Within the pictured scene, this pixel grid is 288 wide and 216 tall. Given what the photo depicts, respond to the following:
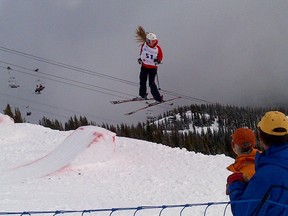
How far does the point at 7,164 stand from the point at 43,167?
5.06 ft

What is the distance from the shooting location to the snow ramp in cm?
1209

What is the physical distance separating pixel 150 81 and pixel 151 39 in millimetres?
1430

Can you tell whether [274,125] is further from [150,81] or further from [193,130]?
[193,130]

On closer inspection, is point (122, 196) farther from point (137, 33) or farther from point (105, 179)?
point (137, 33)

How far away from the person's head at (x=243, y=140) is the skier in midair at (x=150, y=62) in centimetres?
915

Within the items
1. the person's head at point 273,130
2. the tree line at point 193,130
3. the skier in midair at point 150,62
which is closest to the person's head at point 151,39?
the skier in midair at point 150,62

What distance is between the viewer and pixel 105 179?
40.2ft

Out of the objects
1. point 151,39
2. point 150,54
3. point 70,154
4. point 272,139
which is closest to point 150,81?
point 150,54

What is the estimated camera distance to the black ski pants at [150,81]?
13.0 metres

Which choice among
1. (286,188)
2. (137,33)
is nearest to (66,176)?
(137,33)

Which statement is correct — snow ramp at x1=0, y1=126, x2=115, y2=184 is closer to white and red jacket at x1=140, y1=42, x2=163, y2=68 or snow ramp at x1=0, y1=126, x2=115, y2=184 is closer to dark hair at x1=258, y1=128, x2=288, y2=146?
white and red jacket at x1=140, y1=42, x2=163, y2=68

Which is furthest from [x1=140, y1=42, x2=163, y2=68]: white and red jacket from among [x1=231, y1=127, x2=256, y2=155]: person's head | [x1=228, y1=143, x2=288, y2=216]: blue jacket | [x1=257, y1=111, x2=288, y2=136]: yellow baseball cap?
[x1=228, y1=143, x2=288, y2=216]: blue jacket

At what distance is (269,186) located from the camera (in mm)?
2549

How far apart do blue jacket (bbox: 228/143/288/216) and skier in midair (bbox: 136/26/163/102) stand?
389 inches
